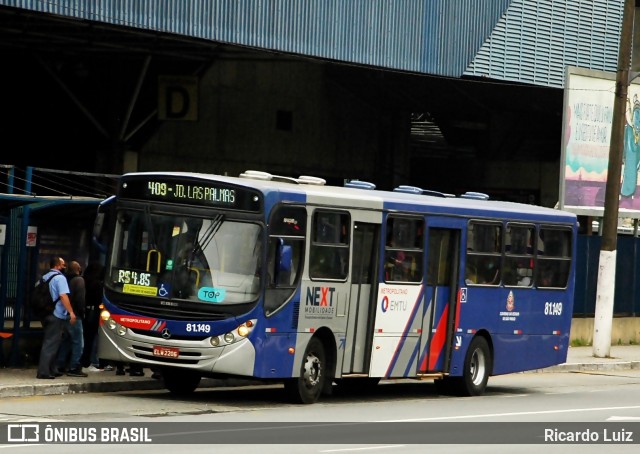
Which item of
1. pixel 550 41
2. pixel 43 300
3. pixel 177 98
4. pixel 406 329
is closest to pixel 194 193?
pixel 43 300

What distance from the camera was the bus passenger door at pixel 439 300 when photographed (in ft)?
69.3

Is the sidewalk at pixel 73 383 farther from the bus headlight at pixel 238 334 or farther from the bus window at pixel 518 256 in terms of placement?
the bus window at pixel 518 256

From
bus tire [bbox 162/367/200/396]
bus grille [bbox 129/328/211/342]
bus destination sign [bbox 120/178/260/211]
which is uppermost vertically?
bus destination sign [bbox 120/178/260/211]

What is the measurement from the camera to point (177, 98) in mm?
33844

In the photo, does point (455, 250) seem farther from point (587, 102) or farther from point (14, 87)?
point (14, 87)

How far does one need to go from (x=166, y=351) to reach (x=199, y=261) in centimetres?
120

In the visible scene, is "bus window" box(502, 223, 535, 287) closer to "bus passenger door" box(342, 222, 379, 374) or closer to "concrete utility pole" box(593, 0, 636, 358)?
"bus passenger door" box(342, 222, 379, 374)

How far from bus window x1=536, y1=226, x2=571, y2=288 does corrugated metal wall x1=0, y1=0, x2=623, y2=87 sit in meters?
7.34

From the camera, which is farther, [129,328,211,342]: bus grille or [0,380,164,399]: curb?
[0,380,164,399]: curb

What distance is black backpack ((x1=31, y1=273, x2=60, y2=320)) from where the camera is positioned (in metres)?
19.7

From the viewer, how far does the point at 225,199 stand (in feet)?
59.8

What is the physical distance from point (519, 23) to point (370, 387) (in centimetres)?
1313

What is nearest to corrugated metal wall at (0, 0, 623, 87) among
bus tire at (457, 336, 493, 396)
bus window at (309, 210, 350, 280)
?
bus window at (309, 210, 350, 280)
